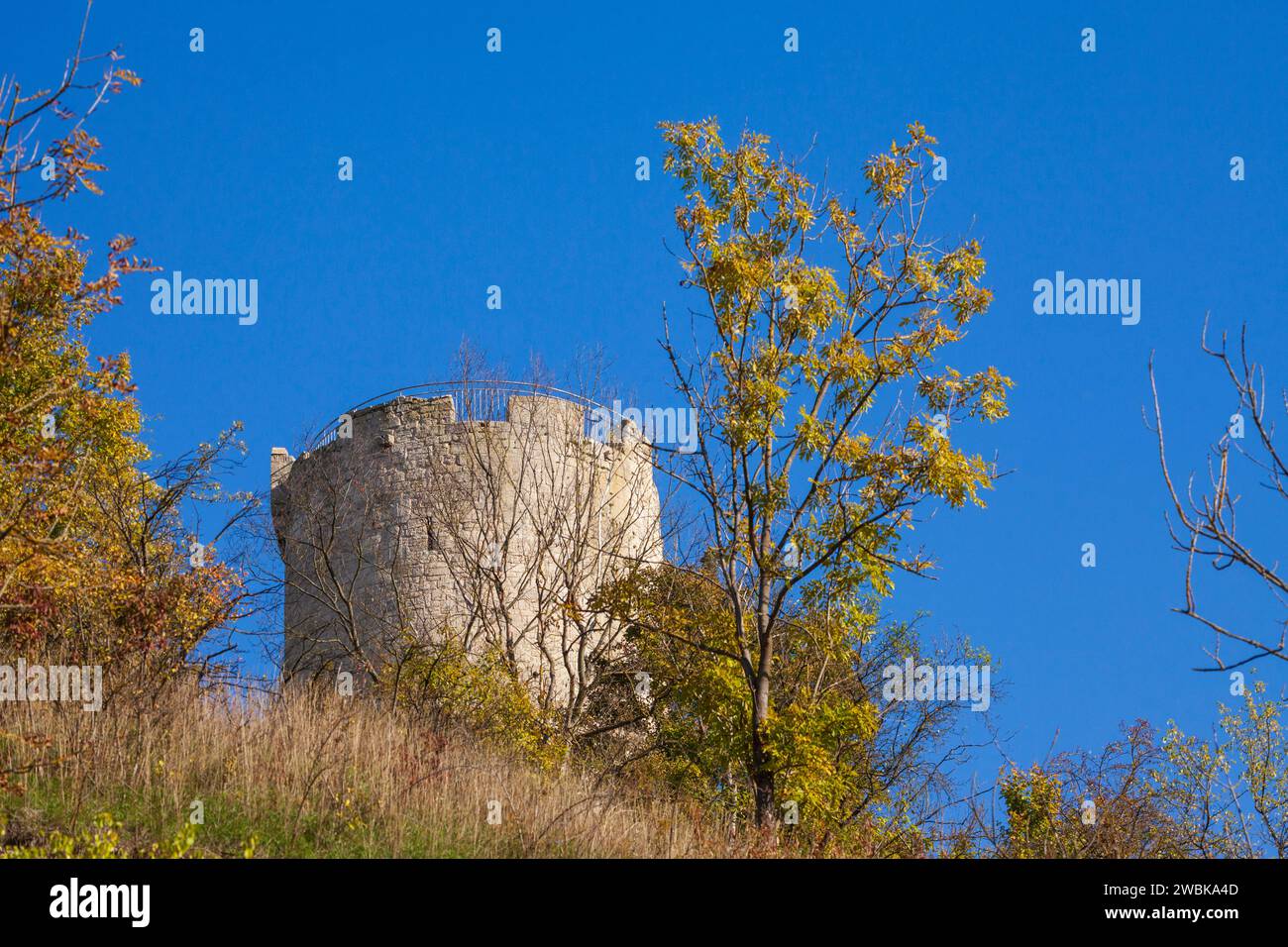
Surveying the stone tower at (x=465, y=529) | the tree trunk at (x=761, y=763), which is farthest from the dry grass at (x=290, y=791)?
the stone tower at (x=465, y=529)

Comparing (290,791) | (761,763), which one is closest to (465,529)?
(761,763)

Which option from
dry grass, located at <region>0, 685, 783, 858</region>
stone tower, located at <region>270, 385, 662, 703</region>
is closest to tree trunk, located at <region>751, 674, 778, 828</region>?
dry grass, located at <region>0, 685, 783, 858</region>

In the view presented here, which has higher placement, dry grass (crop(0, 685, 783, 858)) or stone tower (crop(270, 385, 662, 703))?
stone tower (crop(270, 385, 662, 703))

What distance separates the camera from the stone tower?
24.1 metres

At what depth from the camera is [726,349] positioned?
16578 millimetres

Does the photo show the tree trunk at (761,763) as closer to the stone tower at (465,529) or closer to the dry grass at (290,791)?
the dry grass at (290,791)

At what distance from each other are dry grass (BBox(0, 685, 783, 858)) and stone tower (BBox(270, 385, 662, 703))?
29.7 ft

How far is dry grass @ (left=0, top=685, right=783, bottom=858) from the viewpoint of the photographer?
11828 millimetres

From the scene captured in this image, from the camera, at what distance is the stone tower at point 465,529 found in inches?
949

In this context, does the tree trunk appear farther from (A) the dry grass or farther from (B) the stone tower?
(B) the stone tower

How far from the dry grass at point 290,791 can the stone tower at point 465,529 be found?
9.06 meters

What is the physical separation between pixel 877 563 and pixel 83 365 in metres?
16.0

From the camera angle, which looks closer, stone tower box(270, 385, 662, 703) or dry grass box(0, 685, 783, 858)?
dry grass box(0, 685, 783, 858)
